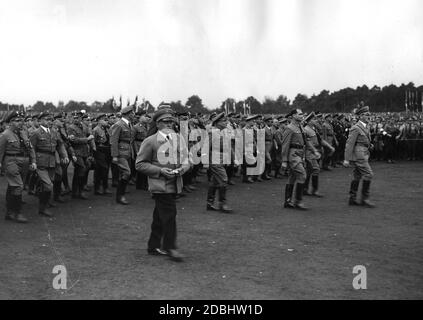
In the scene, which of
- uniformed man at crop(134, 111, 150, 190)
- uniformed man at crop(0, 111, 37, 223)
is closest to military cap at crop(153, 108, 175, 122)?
Answer: uniformed man at crop(0, 111, 37, 223)

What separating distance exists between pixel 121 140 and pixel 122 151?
0.27m

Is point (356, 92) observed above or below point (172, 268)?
above

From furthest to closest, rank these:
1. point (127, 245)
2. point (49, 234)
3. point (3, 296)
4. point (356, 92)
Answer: point (356, 92) < point (49, 234) < point (127, 245) < point (3, 296)

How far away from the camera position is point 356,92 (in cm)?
6134

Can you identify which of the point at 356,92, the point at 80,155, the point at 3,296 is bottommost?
the point at 3,296

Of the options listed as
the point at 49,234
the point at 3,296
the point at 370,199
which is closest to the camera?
the point at 3,296

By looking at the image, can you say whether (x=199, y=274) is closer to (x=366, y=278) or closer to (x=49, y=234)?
(x=366, y=278)

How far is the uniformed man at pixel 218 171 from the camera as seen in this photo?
10842 millimetres

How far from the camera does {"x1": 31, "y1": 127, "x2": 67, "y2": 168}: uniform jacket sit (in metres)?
10.4

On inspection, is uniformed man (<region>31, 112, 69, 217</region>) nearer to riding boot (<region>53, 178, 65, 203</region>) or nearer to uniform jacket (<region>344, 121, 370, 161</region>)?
riding boot (<region>53, 178, 65, 203</region>)

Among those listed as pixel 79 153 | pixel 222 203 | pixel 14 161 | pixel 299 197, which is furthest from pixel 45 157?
pixel 299 197
